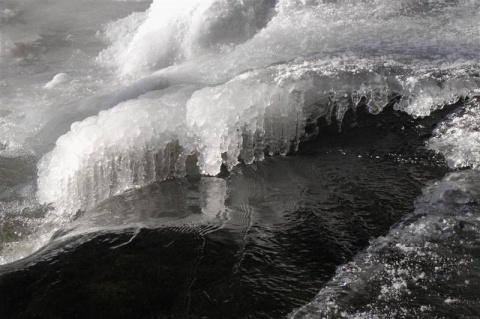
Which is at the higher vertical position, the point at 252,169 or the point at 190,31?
the point at 190,31

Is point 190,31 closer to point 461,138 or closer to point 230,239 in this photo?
point 461,138

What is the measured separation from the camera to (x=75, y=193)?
3.66 metres

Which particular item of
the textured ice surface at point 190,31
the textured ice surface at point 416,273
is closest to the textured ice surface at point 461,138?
the textured ice surface at point 416,273

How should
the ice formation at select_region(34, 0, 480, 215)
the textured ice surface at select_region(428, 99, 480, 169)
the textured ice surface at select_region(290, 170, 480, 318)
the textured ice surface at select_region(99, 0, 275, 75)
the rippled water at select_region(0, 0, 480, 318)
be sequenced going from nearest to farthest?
the textured ice surface at select_region(290, 170, 480, 318)
the rippled water at select_region(0, 0, 480, 318)
the textured ice surface at select_region(428, 99, 480, 169)
the ice formation at select_region(34, 0, 480, 215)
the textured ice surface at select_region(99, 0, 275, 75)

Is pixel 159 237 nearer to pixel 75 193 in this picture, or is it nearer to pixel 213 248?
pixel 213 248

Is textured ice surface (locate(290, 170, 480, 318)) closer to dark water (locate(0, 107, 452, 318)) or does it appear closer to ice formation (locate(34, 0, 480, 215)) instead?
dark water (locate(0, 107, 452, 318))

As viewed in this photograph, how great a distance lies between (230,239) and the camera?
9.00 ft

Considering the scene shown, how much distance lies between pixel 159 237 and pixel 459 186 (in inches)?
75.4

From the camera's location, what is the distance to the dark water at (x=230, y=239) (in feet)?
7.43

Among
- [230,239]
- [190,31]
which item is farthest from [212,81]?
[230,239]

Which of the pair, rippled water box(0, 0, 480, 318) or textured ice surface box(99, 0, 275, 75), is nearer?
rippled water box(0, 0, 480, 318)

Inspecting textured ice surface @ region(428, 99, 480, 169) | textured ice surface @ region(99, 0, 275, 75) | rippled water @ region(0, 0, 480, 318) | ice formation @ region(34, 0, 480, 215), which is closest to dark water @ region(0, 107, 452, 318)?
rippled water @ region(0, 0, 480, 318)

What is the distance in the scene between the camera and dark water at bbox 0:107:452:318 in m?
2.27

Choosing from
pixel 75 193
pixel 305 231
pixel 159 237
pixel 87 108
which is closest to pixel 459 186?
pixel 305 231
